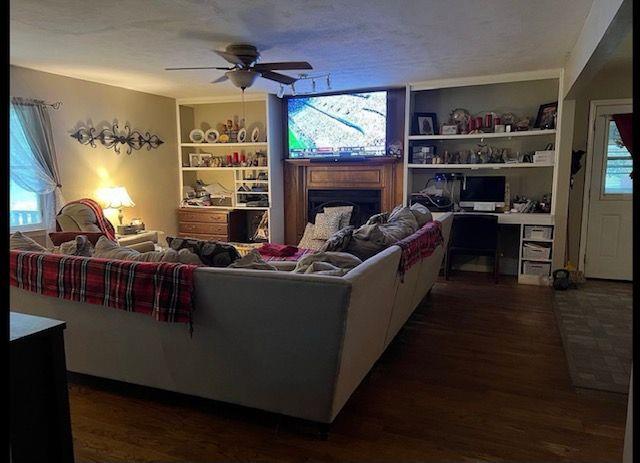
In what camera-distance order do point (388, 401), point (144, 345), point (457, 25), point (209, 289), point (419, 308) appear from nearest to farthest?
point (209, 289)
point (144, 345)
point (388, 401)
point (457, 25)
point (419, 308)

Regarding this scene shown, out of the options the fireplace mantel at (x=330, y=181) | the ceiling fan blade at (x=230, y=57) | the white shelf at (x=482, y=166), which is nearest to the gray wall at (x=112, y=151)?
the fireplace mantel at (x=330, y=181)

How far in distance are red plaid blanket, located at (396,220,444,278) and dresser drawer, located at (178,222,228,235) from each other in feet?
11.8

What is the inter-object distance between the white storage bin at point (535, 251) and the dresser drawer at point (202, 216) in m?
3.96

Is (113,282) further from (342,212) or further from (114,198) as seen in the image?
(342,212)

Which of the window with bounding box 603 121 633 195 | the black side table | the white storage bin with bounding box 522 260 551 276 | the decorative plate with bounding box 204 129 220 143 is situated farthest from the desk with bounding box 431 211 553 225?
the black side table

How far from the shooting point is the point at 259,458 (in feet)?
6.39

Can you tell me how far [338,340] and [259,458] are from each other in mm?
646

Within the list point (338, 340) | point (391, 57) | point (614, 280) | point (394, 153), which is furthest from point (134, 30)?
point (614, 280)

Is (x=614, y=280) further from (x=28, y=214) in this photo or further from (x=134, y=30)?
(x=28, y=214)

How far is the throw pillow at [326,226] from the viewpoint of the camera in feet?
19.3

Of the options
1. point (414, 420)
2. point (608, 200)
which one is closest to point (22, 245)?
point (414, 420)

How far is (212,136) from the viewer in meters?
6.65

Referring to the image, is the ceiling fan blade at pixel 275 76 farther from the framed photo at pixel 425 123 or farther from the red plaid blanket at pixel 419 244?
the framed photo at pixel 425 123

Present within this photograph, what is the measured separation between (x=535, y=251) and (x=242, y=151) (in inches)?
169
